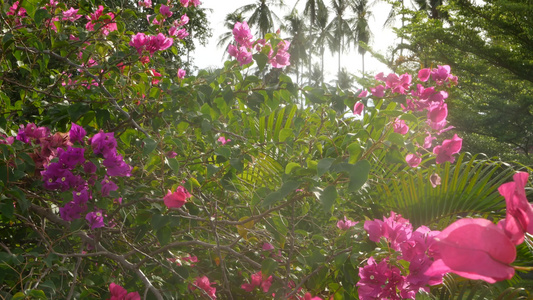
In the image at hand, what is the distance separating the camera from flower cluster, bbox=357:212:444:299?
3.06 feet

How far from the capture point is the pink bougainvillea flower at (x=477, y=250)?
302mm

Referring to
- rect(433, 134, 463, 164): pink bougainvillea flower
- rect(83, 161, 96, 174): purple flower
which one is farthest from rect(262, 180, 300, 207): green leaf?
rect(433, 134, 463, 164): pink bougainvillea flower

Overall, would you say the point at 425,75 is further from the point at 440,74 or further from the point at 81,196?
the point at 81,196

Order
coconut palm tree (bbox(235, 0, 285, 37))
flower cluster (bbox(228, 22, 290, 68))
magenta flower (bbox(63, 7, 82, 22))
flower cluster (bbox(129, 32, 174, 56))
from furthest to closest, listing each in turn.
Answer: coconut palm tree (bbox(235, 0, 285, 37)) → magenta flower (bbox(63, 7, 82, 22)) → flower cluster (bbox(129, 32, 174, 56)) → flower cluster (bbox(228, 22, 290, 68))

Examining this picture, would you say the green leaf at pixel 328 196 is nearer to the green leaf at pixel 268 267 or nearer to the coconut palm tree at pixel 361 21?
the green leaf at pixel 268 267

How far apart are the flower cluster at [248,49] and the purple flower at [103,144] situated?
52 cm

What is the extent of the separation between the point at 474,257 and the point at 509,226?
6 centimetres

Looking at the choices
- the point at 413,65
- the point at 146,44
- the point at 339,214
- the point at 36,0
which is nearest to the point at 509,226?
the point at 146,44

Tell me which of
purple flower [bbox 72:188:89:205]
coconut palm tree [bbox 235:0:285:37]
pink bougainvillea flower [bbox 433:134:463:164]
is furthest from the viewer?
coconut palm tree [bbox 235:0:285:37]

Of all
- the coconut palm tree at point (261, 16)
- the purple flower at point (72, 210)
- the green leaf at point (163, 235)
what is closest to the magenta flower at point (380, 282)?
the green leaf at point (163, 235)

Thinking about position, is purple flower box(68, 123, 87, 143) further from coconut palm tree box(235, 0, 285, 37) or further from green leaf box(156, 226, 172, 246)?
coconut palm tree box(235, 0, 285, 37)

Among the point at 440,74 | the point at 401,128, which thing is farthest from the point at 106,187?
the point at 440,74

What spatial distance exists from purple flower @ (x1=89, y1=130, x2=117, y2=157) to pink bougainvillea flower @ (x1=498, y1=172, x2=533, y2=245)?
3.49ft

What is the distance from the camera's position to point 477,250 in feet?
1.00
